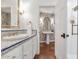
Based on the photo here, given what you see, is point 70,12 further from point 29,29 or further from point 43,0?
point 43,0

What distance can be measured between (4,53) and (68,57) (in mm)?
1406

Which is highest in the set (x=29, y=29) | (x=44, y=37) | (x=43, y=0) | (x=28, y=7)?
(x=43, y=0)

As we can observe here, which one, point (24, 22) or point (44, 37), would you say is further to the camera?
point (44, 37)

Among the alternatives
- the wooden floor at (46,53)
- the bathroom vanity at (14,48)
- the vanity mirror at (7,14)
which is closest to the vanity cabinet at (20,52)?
the bathroom vanity at (14,48)

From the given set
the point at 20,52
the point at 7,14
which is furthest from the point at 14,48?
the point at 7,14

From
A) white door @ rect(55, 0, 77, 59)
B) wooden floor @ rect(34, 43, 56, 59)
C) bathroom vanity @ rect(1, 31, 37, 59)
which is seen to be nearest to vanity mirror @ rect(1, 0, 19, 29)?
bathroom vanity @ rect(1, 31, 37, 59)

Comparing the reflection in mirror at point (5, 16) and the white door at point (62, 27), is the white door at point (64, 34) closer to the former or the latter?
the white door at point (62, 27)

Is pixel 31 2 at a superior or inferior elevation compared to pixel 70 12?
superior

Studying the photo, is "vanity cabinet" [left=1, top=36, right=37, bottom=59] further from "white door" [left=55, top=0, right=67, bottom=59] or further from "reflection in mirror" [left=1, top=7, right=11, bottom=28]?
"white door" [left=55, top=0, right=67, bottom=59]

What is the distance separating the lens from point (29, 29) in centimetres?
497

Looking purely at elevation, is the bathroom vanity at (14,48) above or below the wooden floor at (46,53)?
above

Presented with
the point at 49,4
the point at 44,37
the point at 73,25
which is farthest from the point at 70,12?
the point at 44,37

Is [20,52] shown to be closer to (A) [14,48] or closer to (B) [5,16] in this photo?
(A) [14,48]

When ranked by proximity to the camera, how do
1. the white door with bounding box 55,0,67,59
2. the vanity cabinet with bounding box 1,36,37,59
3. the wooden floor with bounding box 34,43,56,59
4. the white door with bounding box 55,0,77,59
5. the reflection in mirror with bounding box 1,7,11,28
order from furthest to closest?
the wooden floor with bounding box 34,43,56,59 < the white door with bounding box 55,0,67,59 < the reflection in mirror with bounding box 1,7,11,28 < the white door with bounding box 55,0,77,59 < the vanity cabinet with bounding box 1,36,37,59
